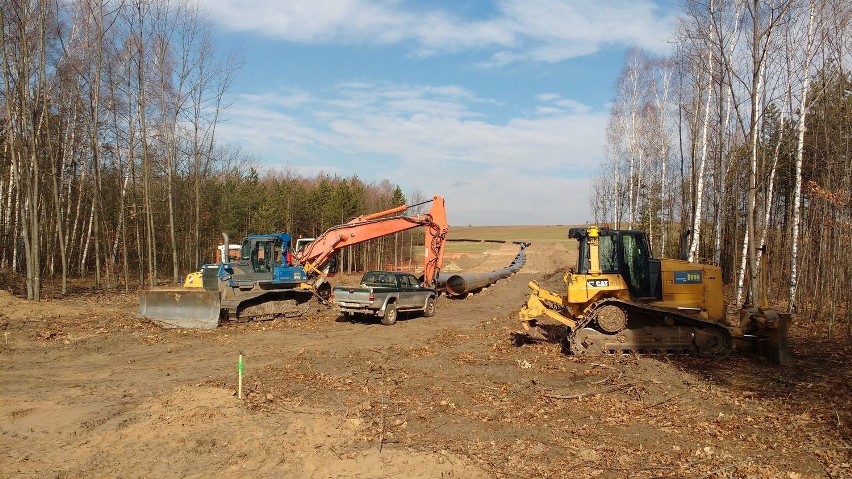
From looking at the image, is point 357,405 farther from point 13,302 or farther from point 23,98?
→ point 23,98

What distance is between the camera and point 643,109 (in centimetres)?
3105

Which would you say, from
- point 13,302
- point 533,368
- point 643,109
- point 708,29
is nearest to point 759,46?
point 708,29

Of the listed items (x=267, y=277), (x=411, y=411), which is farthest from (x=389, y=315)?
(x=411, y=411)

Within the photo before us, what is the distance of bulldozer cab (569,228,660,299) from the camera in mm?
12211

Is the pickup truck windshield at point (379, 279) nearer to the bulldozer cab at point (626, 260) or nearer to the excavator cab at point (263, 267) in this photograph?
the excavator cab at point (263, 267)

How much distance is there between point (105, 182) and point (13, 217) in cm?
504

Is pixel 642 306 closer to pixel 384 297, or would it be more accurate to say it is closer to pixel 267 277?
pixel 384 297

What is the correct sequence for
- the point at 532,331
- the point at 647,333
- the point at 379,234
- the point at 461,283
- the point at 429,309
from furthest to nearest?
1. the point at 461,283
2. the point at 379,234
3. the point at 429,309
4. the point at 532,331
5. the point at 647,333

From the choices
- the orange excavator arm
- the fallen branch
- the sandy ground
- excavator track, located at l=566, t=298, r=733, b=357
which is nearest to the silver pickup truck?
the orange excavator arm

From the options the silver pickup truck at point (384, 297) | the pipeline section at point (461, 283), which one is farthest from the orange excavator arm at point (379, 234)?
the silver pickup truck at point (384, 297)

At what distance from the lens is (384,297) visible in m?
18.0

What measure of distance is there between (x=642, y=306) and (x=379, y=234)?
12856 millimetres

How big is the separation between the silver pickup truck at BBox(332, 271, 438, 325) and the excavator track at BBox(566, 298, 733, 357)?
7.20 metres

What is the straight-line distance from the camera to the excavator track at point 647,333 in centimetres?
1180
